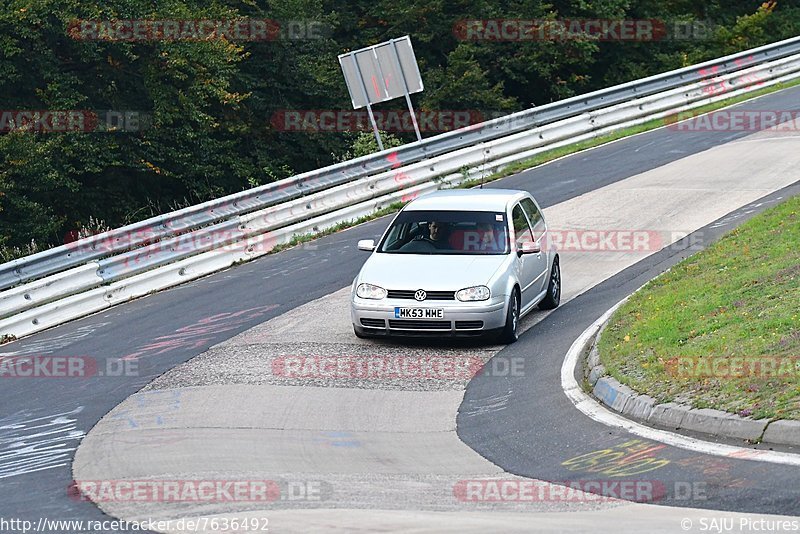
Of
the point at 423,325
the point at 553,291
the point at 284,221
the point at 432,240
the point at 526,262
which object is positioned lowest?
the point at 553,291

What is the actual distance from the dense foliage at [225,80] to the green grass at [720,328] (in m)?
14.2

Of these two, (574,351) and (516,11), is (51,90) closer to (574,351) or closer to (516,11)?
(516,11)

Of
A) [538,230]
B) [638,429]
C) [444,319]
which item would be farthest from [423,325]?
[638,429]

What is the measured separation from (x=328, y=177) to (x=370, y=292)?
28.4 ft

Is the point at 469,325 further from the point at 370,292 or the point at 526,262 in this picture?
the point at 526,262

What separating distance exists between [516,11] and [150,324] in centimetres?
2609

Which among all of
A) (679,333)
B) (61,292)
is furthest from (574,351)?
(61,292)

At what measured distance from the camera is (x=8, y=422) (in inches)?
465

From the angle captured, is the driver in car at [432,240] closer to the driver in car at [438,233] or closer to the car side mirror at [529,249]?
the driver in car at [438,233]

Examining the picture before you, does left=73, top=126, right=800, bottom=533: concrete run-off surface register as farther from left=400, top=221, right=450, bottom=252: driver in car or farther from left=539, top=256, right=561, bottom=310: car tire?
left=400, top=221, right=450, bottom=252: driver in car

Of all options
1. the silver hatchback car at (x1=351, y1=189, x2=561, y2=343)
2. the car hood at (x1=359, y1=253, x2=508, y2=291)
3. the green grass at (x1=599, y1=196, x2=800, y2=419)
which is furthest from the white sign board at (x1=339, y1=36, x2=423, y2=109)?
the car hood at (x1=359, y1=253, x2=508, y2=291)

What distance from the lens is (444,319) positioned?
13688 mm

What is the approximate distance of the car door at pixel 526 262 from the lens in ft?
48.3

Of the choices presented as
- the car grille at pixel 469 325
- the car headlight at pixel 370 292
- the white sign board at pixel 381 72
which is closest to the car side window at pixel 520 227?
the car grille at pixel 469 325
